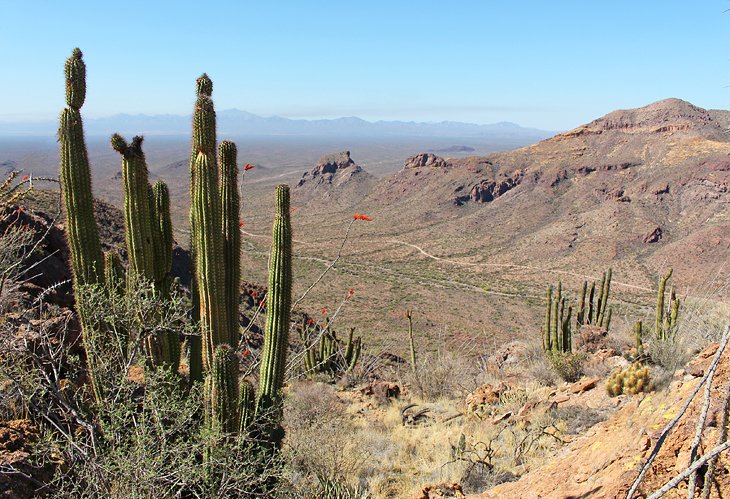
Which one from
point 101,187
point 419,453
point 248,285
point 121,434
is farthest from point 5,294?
point 101,187

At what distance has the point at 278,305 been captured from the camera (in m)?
5.97

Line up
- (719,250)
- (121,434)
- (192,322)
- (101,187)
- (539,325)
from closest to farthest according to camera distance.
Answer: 1. (121,434)
2. (192,322)
3. (539,325)
4. (719,250)
5. (101,187)

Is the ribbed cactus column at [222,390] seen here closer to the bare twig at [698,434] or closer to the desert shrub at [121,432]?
the desert shrub at [121,432]

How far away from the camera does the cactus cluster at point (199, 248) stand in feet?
17.9

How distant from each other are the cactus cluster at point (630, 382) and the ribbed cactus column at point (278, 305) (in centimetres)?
470

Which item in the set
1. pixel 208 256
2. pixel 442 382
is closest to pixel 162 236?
pixel 208 256

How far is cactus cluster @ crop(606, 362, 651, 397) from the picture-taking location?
706 cm

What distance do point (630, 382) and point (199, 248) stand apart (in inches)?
232

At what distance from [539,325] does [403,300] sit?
26.2 ft

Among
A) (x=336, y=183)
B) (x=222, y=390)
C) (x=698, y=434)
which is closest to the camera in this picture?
(x=698, y=434)

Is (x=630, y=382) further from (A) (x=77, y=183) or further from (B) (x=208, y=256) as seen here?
(A) (x=77, y=183)

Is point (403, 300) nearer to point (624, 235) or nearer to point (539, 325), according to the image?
point (539, 325)

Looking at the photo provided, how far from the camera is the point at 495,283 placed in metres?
37.2

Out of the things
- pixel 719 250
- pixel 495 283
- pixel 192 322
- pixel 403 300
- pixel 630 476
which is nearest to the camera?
pixel 630 476
